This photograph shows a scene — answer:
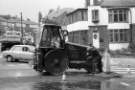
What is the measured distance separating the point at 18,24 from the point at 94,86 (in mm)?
142570

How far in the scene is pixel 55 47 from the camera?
16734 mm

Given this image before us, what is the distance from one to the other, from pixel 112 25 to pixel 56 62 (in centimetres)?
2989

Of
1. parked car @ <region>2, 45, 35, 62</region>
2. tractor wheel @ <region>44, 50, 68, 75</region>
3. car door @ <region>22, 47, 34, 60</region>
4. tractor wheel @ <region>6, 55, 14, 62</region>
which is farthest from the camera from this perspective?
tractor wheel @ <region>6, 55, 14, 62</region>

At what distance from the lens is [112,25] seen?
45.2 metres

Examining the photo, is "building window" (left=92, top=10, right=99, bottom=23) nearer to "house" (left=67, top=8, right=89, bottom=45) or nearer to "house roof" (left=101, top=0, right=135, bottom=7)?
"house roof" (left=101, top=0, right=135, bottom=7)

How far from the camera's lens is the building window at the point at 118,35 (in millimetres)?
44812

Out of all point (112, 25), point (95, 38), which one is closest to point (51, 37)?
point (95, 38)

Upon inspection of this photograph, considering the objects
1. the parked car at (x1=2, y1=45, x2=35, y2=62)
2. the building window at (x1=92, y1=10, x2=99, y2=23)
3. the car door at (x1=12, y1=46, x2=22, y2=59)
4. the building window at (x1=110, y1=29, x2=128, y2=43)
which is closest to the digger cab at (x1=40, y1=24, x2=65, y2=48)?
the parked car at (x1=2, y1=45, x2=35, y2=62)

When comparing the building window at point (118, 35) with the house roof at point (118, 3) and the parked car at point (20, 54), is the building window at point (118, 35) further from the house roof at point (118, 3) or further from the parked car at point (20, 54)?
the parked car at point (20, 54)

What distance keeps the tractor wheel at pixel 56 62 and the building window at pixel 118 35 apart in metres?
29.1

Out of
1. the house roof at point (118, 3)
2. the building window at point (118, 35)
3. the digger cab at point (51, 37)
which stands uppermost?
the house roof at point (118, 3)

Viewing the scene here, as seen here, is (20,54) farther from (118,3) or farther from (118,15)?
(118,3)

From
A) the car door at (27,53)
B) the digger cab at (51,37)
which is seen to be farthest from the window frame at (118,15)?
the digger cab at (51,37)

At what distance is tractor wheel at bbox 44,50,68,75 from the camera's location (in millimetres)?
16094
